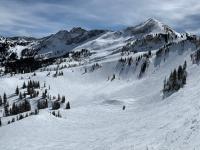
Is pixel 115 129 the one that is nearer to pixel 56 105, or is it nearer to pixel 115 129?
pixel 115 129

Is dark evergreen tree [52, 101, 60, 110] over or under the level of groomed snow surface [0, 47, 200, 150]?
under

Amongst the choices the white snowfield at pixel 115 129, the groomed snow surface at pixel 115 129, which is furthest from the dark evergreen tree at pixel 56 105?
the white snowfield at pixel 115 129

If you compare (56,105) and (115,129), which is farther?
(56,105)

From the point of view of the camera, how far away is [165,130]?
55875 millimetres

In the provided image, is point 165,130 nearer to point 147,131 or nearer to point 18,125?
point 147,131

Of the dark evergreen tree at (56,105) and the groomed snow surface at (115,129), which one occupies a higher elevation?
the groomed snow surface at (115,129)

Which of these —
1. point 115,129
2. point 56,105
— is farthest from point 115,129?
point 56,105

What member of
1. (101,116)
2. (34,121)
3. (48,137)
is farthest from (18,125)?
(101,116)

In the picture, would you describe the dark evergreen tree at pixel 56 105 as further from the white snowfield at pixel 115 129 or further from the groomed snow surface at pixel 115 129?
the white snowfield at pixel 115 129

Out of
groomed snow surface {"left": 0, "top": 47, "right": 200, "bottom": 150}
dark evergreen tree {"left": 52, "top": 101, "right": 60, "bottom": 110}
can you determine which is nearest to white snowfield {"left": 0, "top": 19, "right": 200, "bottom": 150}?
groomed snow surface {"left": 0, "top": 47, "right": 200, "bottom": 150}

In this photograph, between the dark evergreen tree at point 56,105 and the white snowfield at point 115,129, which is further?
the dark evergreen tree at point 56,105

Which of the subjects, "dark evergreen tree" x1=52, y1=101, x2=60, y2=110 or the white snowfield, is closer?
the white snowfield

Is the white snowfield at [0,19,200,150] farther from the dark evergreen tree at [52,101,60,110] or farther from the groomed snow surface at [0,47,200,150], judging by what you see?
the dark evergreen tree at [52,101,60,110]

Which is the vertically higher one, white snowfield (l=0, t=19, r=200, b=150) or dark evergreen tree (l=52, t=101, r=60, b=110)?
white snowfield (l=0, t=19, r=200, b=150)
